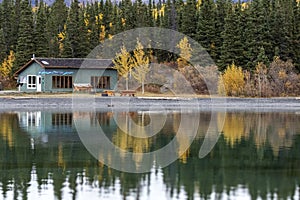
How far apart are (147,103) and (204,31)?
53.8 ft

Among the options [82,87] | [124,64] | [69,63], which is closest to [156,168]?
[82,87]

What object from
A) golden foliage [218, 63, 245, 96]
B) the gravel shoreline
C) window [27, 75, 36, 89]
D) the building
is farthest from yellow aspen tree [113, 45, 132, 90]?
golden foliage [218, 63, 245, 96]

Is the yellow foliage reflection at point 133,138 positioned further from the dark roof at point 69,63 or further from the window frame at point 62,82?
the window frame at point 62,82

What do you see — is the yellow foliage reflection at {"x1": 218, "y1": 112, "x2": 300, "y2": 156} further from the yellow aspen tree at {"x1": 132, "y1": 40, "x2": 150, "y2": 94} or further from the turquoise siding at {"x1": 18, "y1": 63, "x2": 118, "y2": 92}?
the turquoise siding at {"x1": 18, "y1": 63, "x2": 118, "y2": 92}

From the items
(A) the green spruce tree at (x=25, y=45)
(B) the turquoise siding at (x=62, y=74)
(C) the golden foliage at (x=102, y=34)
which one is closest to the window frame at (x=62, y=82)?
(B) the turquoise siding at (x=62, y=74)

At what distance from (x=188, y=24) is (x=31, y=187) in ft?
166

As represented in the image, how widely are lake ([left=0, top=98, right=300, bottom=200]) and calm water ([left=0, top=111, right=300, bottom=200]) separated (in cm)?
2

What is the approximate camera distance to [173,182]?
47.2ft

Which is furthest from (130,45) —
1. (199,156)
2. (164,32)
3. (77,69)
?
(199,156)

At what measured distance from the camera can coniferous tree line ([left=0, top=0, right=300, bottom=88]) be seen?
184 feet

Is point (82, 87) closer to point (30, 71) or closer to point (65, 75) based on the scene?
point (65, 75)

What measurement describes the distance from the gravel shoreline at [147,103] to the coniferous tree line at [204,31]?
752cm

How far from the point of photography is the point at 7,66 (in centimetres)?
6394

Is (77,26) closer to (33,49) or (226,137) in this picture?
(33,49)
